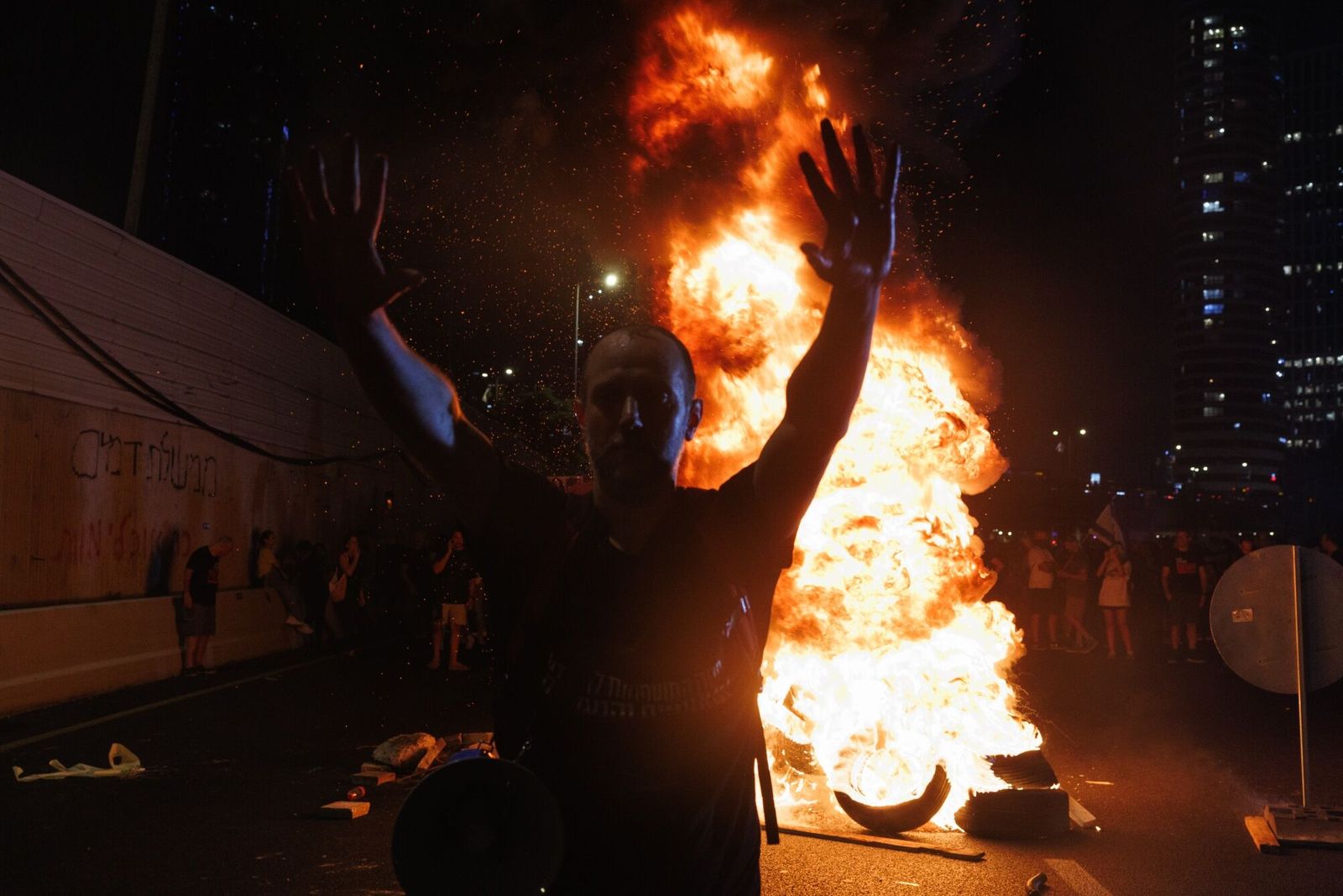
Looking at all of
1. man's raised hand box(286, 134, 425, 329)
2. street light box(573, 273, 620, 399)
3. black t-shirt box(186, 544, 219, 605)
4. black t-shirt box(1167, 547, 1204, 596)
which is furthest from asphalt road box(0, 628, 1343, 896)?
street light box(573, 273, 620, 399)

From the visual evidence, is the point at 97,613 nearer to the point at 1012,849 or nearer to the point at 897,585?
the point at 897,585

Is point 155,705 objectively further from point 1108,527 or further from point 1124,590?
point 1108,527

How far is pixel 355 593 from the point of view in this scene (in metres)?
19.4

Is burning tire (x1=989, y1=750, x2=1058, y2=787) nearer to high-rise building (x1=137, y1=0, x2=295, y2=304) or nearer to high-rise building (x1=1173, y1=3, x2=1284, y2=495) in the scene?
high-rise building (x1=137, y1=0, x2=295, y2=304)

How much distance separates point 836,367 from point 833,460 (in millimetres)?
7242

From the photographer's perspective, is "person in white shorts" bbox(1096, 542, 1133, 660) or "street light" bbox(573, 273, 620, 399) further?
"street light" bbox(573, 273, 620, 399)

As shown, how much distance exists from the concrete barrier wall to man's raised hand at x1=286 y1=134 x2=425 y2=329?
11332 millimetres

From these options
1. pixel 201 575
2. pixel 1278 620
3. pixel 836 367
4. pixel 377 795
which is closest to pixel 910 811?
pixel 1278 620

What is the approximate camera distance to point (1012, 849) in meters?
6.92

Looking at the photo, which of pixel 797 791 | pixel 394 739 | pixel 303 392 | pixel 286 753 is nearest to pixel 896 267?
pixel 797 791

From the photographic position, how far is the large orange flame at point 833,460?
26.2 ft

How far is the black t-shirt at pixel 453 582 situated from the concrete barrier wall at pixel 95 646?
3213 mm

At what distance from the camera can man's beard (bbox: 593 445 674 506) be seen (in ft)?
6.57

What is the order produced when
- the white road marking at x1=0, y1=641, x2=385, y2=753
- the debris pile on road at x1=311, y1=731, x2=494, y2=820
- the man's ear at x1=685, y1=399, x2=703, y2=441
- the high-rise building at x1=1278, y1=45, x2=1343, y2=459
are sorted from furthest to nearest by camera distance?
the high-rise building at x1=1278, y1=45, x2=1343, y2=459
the white road marking at x1=0, y1=641, x2=385, y2=753
the debris pile on road at x1=311, y1=731, x2=494, y2=820
the man's ear at x1=685, y1=399, x2=703, y2=441
